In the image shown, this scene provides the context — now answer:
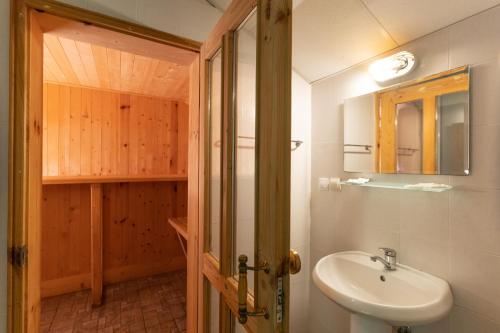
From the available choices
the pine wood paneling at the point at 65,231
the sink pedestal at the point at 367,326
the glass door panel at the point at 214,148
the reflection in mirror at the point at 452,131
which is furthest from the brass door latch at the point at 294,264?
the pine wood paneling at the point at 65,231

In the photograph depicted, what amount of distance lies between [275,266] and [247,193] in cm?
30

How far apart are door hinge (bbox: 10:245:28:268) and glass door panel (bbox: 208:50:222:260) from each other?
2.38ft

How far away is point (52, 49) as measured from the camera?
1.79 metres

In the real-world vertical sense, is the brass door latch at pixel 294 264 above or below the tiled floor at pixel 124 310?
above

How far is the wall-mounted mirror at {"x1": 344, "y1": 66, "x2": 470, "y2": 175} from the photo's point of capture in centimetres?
103

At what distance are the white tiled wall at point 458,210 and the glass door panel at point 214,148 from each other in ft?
2.85

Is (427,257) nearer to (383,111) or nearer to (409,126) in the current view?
(409,126)

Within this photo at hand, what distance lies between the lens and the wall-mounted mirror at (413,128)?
1.03m

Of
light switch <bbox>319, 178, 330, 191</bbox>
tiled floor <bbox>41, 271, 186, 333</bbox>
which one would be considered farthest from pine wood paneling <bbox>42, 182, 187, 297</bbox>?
light switch <bbox>319, 178, 330, 191</bbox>

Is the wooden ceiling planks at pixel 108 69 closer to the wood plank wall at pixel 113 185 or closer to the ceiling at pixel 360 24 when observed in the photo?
the wood plank wall at pixel 113 185

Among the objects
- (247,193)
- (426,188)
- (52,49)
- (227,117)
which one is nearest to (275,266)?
(247,193)

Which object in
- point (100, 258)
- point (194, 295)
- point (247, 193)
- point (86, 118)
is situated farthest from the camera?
point (86, 118)

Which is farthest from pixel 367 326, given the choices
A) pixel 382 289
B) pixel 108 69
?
pixel 108 69

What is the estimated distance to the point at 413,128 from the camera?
3.95 feet
